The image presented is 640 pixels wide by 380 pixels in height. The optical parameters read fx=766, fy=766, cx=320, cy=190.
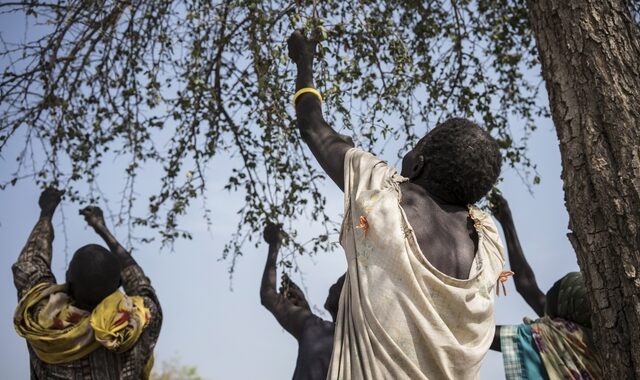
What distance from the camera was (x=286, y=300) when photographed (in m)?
4.52

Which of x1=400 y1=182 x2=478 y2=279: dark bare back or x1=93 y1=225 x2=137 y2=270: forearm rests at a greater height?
x1=93 y1=225 x2=137 y2=270: forearm

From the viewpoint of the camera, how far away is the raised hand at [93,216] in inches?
203

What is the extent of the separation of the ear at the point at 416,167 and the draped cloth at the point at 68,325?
6.45 ft

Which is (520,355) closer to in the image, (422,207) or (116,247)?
(422,207)

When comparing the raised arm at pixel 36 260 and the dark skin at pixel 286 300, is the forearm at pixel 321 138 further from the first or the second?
the raised arm at pixel 36 260

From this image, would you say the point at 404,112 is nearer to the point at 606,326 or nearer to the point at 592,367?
the point at 592,367

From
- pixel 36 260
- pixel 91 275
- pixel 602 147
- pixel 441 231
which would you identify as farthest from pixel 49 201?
pixel 602 147

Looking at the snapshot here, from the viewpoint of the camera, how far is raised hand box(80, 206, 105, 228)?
514cm

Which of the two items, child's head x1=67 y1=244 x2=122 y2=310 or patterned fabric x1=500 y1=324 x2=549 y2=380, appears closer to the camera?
patterned fabric x1=500 y1=324 x2=549 y2=380

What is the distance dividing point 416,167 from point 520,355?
1.61 meters

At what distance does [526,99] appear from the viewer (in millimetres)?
6496

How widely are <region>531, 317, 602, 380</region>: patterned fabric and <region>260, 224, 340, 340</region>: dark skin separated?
1091 millimetres

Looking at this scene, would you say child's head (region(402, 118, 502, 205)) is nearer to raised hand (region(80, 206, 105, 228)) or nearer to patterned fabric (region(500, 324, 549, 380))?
patterned fabric (region(500, 324, 549, 380))

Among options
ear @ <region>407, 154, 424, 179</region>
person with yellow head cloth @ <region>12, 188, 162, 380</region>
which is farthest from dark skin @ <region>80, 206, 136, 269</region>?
ear @ <region>407, 154, 424, 179</region>
